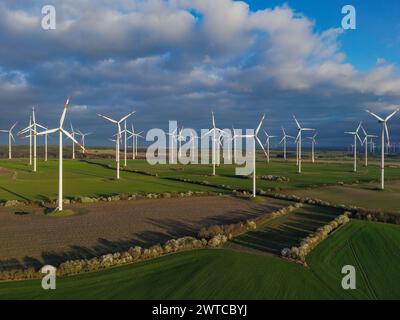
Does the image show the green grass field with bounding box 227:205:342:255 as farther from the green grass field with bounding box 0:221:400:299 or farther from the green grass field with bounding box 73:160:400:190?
the green grass field with bounding box 73:160:400:190

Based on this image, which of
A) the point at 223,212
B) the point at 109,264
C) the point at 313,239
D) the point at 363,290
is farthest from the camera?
the point at 223,212

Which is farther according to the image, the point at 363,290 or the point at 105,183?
the point at 105,183

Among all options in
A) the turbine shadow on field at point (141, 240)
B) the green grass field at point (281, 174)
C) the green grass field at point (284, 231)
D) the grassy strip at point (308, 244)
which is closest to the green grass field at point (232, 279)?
the grassy strip at point (308, 244)

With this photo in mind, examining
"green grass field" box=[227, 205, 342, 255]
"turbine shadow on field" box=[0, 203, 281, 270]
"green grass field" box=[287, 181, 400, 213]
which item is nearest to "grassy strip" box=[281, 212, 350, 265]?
"green grass field" box=[227, 205, 342, 255]

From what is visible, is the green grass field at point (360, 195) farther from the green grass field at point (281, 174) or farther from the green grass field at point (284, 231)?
the green grass field at point (284, 231)

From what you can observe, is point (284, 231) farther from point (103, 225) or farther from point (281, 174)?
point (281, 174)

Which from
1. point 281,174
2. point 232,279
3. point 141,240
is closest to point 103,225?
point 141,240
